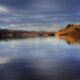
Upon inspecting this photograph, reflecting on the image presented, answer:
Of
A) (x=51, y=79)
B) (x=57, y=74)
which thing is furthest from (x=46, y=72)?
(x=51, y=79)

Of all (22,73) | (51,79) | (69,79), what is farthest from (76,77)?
(22,73)

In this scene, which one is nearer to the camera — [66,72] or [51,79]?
[51,79]

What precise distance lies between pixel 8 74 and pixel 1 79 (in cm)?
76

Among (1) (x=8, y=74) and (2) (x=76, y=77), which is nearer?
(2) (x=76, y=77)

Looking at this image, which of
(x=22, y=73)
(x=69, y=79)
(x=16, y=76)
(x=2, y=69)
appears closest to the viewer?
(x=69, y=79)

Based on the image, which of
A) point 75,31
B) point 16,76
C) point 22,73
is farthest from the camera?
point 75,31

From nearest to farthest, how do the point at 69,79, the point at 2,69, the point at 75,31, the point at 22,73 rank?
the point at 69,79, the point at 22,73, the point at 2,69, the point at 75,31

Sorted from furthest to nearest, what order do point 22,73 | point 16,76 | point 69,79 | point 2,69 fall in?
point 2,69, point 22,73, point 16,76, point 69,79

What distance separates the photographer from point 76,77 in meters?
A: 7.45

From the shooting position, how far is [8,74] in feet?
26.2

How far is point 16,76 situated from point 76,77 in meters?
1.89

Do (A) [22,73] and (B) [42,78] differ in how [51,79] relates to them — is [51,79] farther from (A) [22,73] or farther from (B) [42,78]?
(A) [22,73]

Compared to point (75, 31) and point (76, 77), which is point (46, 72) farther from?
point (75, 31)

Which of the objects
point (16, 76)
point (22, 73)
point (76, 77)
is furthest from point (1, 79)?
point (76, 77)
